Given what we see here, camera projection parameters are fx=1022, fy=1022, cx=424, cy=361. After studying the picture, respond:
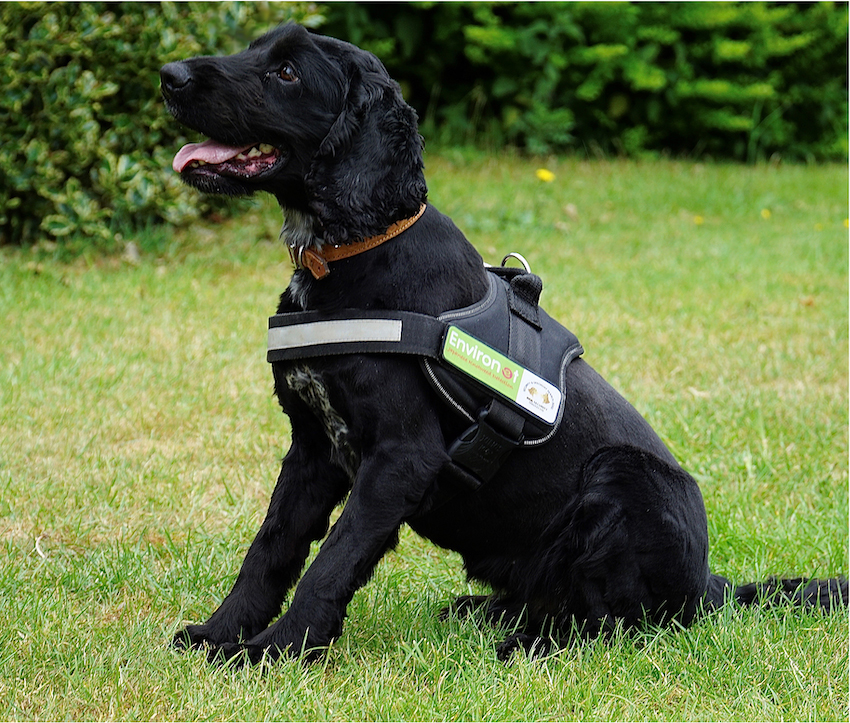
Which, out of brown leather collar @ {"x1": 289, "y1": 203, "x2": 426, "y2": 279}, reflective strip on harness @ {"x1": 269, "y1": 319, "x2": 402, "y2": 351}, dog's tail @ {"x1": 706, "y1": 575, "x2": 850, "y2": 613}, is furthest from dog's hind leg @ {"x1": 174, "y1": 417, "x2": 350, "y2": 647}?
dog's tail @ {"x1": 706, "y1": 575, "x2": 850, "y2": 613}

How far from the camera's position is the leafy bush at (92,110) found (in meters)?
6.16

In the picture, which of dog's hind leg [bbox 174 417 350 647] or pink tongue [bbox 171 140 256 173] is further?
dog's hind leg [bbox 174 417 350 647]

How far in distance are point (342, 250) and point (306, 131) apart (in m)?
0.32

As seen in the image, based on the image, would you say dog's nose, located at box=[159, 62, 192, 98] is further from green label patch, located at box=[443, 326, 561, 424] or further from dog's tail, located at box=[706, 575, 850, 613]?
dog's tail, located at box=[706, 575, 850, 613]

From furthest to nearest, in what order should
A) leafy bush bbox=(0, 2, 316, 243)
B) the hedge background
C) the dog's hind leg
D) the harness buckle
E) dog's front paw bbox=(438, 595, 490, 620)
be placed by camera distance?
the hedge background
leafy bush bbox=(0, 2, 316, 243)
dog's front paw bbox=(438, 595, 490, 620)
the dog's hind leg
the harness buckle

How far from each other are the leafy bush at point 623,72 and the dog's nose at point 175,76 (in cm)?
710

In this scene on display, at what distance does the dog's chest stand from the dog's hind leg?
13 cm

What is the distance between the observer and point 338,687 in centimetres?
260

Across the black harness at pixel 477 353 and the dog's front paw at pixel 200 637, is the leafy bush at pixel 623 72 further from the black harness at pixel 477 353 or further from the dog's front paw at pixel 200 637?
the dog's front paw at pixel 200 637

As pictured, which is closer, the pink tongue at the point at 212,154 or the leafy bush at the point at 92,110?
the pink tongue at the point at 212,154

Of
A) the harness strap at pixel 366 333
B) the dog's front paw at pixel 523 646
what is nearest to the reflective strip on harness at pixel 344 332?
the harness strap at pixel 366 333

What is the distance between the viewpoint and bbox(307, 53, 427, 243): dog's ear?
2.59m

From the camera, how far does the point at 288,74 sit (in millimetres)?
2627

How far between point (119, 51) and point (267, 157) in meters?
4.21
